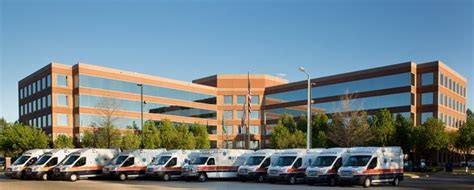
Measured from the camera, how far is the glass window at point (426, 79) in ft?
228

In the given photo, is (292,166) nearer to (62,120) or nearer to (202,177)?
(202,177)

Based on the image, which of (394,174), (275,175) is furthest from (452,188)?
(275,175)

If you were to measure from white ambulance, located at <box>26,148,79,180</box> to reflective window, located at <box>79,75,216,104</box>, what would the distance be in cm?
4205

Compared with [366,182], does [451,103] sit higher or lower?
higher

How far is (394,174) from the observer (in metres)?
26.3

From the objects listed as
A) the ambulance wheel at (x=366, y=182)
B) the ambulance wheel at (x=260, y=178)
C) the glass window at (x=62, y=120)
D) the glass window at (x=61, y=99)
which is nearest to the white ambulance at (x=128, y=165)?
the ambulance wheel at (x=260, y=178)

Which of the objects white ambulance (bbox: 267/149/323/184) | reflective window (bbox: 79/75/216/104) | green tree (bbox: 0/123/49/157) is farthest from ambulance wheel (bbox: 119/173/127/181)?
reflective window (bbox: 79/75/216/104)

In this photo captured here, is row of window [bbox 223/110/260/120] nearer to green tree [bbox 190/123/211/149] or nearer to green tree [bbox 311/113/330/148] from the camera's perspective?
green tree [bbox 190/123/211/149]

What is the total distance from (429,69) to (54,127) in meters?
55.1

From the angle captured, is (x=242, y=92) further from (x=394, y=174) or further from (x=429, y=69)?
(x=394, y=174)

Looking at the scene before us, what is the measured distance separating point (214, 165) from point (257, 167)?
3058 mm

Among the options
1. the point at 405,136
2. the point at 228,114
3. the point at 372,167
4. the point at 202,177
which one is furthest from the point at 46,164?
the point at 228,114

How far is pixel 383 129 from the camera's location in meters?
53.1

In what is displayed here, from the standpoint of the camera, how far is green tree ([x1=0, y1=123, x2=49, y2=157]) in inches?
2359
